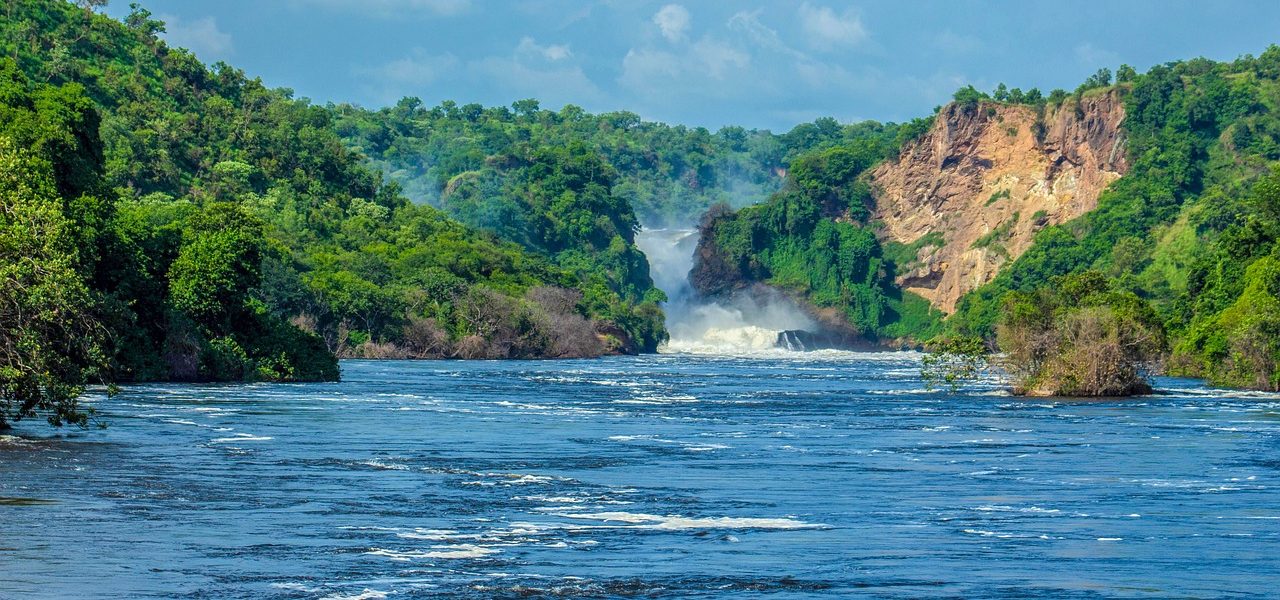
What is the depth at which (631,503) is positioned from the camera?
30.5 m

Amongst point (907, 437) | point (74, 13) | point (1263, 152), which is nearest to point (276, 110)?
point (74, 13)

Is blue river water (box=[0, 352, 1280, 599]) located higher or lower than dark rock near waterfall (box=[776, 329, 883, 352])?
lower

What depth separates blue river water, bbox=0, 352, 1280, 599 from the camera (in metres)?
22.6

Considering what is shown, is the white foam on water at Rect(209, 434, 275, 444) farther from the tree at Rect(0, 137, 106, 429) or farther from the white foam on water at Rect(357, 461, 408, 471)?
the white foam on water at Rect(357, 461, 408, 471)

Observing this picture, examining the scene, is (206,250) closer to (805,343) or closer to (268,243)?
(268,243)

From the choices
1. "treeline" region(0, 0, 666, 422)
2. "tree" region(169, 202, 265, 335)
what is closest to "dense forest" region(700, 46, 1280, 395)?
"treeline" region(0, 0, 666, 422)

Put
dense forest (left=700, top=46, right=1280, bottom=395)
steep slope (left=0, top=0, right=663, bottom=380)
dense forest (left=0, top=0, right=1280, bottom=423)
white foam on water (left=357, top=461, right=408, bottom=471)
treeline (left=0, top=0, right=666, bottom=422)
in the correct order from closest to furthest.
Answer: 1. white foam on water (left=357, top=461, right=408, bottom=471)
2. treeline (left=0, top=0, right=666, bottom=422)
3. dense forest (left=0, top=0, right=1280, bottom=423)
4. steep slope (left=0, top=0, right=663, bottom=380)
5. dense forest (left=700, top=46, right=1280, bottom=395)

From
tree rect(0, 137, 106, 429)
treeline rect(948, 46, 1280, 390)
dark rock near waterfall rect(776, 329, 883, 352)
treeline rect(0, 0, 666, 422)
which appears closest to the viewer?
tree rect(0, 137, 106, 429)

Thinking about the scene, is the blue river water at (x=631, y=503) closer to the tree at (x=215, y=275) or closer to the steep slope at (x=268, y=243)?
the tree at (x=215, y=275)

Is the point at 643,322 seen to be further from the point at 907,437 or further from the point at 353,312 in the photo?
the point at 907,437

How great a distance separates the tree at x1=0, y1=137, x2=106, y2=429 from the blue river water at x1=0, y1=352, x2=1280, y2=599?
1.42 meters

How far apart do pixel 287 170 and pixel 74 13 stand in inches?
834

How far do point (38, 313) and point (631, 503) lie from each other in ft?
41.6

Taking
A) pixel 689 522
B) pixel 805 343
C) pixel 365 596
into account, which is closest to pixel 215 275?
pixel 689 522
